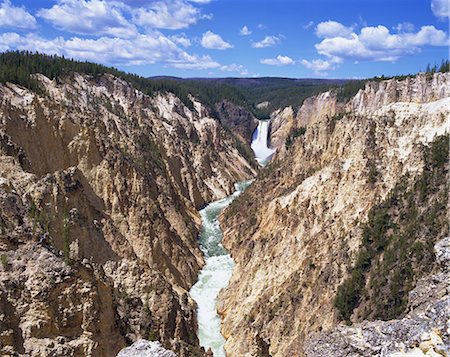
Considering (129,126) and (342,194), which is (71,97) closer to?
(129,126)

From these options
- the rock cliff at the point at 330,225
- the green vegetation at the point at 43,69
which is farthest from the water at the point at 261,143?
the rock cliff at the point at 330,225

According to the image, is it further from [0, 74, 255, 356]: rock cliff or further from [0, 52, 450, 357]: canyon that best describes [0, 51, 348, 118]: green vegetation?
[0, 52, 450, 357]: canyon

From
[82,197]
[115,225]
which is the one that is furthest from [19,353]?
[115,225]

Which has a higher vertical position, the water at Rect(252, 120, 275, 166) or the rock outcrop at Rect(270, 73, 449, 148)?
the rock outcrop at Rect(270, 73, 449, 148)

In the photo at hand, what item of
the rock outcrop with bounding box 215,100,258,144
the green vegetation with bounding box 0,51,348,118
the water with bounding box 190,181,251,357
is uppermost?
the green vegetation with bounding box 0,51,348,118

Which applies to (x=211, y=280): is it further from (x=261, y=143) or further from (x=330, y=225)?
(x=261, y=143)

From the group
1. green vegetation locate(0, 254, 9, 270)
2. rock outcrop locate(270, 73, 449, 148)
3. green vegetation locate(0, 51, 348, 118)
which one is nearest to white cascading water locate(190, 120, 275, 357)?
green vegetation locate(0, 254, 9, 270)

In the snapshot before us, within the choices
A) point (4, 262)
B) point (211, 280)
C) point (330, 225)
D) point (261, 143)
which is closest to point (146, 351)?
point (4, 262)

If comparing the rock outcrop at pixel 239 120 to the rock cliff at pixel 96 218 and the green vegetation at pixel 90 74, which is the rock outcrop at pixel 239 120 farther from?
the rock cliff at pixel 96 218
